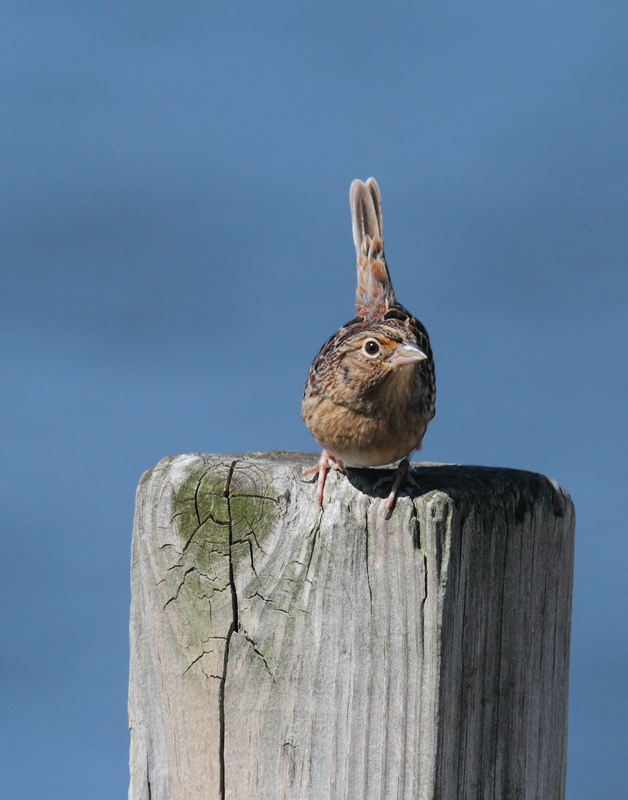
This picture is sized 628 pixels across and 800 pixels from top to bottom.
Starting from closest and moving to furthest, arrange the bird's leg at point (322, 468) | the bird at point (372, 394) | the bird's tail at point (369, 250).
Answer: the bird's leg at point (322, 468) → the bird at point (372, 394) → the bird's tail at point (369, 250)

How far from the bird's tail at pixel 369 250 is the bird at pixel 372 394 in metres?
0.63

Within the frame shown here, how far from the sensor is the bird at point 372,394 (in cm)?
317

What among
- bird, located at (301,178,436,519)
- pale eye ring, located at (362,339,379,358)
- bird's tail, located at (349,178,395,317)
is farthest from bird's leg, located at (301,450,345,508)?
bird's tail, located at (349,178,395,317)

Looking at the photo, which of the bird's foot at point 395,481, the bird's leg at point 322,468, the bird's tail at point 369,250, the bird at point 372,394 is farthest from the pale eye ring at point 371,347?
the bird's tail at point 369,250

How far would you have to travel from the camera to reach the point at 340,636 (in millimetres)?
2268

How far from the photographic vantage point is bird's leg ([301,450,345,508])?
2.39 m

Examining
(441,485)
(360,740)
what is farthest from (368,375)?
(360,740)

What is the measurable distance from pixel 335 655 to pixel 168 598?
0.52 m

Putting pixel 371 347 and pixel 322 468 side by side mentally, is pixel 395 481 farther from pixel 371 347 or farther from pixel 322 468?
pixel 371 347

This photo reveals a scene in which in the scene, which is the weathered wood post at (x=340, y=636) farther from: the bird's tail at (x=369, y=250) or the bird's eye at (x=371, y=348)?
the bird's tail at (x=369, y=250)

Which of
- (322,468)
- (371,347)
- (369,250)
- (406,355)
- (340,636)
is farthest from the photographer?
(369,250)

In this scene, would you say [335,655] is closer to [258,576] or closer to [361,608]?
[361,608]

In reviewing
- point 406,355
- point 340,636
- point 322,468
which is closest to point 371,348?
point 406,355

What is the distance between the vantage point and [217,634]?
7.97ft
